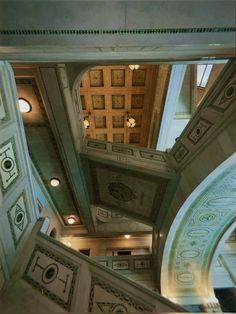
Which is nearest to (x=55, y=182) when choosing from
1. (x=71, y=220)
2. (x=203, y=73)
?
(x=71, y=220)

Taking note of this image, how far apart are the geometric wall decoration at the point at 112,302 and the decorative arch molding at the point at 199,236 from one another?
228cm

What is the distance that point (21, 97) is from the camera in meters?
3.82

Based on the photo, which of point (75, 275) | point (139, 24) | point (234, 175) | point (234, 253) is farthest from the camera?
point (234, 253)

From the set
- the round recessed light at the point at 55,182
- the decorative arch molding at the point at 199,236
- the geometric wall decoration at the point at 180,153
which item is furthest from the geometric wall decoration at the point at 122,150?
the round recessed light at the point at 55,182

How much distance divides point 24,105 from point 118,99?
435 cm

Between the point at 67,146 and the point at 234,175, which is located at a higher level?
the point at 67,146

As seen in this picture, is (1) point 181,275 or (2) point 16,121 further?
(1) point 181,275

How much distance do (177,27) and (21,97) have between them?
3155mm

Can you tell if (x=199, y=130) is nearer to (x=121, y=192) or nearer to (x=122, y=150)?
(x=122, y=150)

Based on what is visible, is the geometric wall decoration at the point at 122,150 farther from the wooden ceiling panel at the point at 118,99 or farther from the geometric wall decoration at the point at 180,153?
the wooden ceiling panel at the point at 118,99

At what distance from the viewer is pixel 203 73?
7895 millimetres

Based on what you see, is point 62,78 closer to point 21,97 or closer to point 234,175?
point 21,97

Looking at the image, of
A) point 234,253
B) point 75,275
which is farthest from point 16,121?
point 234,253

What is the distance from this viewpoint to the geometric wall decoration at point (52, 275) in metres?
2.32
